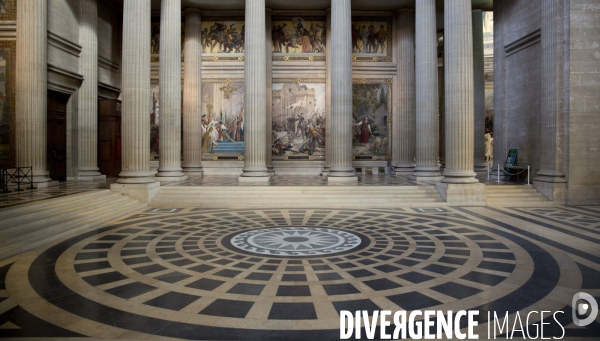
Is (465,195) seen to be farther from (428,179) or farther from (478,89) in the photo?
(478,89)

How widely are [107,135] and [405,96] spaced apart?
15.8 metres

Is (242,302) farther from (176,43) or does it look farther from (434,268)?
(176,43)

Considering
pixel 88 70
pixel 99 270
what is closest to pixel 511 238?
pixel 99 270

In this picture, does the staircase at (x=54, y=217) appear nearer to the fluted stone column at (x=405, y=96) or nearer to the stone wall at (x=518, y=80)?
the fluted stone column at (x=405, y=96)

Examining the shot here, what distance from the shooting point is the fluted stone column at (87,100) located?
1703cm

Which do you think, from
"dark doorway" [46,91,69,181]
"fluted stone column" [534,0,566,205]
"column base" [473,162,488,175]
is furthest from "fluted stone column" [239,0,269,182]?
"column base" [473,162,488,175]

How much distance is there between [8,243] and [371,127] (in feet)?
58.2

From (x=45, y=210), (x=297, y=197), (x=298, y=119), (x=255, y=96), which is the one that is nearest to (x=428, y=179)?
(x=297, y=197)

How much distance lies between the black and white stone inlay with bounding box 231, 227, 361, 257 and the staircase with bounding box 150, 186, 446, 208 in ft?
12.9

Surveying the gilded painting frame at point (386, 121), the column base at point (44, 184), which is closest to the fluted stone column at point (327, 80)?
the gilded painting frame at point (386, 121)

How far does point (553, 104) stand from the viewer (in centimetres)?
1287

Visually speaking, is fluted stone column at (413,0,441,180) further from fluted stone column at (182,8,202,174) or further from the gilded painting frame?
fluted stone column at (182,8,202,174)

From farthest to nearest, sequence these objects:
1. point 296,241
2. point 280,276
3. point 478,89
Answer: point 478,89 < point 296,241 < point 280,276

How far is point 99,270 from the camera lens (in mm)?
5645
